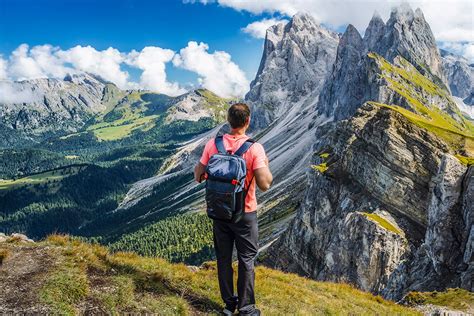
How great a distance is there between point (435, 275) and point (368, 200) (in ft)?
71.8

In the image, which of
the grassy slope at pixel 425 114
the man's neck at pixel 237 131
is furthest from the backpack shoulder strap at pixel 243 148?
the grassy slope at pixel 425 114

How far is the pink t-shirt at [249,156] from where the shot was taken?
10.2 meters

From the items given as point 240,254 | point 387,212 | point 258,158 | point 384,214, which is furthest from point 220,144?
point 387,212

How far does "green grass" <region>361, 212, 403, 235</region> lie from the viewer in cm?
5119

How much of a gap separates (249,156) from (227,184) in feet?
3.22

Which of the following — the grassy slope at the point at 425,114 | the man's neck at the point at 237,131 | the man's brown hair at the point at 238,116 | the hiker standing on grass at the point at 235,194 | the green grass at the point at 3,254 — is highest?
the grassy slope at the point at 425,114

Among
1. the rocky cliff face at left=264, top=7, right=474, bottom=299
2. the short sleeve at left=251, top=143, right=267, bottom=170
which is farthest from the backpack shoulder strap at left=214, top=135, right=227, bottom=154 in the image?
the rocky cliff face at left=264, top=7, right=474, bottom=299

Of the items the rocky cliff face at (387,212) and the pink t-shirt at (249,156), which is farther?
the rocky cliff face at (387,212)

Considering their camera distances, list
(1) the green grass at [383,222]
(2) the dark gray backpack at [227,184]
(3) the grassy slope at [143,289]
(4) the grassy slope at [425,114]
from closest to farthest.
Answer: (2) the dark gray backpack at [227,184], (3) the grassy slope at [143,289], (1) the green grass at [383,222], (4) the grassy slope at [425,114]

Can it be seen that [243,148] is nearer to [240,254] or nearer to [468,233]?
[240,254]

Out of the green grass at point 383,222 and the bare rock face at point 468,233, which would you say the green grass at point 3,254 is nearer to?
the bare rock face at point 468,233

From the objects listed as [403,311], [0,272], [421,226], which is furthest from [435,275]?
[0,272]

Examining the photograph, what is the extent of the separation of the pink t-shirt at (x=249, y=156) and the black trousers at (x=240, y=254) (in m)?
0.38

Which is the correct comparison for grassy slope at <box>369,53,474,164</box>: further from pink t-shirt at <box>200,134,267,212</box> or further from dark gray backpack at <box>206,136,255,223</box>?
dark gray backpack at <box>206,136,255,223</box>
